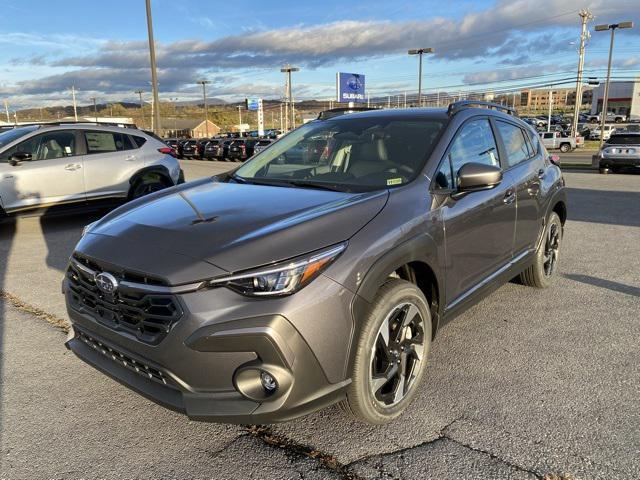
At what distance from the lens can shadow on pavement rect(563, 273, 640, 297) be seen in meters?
4.91

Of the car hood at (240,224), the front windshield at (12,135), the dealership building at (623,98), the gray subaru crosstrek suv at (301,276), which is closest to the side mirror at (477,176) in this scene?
the gray subaru crosstrek suv at (301,276)

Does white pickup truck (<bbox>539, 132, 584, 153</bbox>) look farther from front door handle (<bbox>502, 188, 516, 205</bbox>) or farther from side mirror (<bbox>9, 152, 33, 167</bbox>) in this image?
front door handle (<bbox>502, 188, 516, 205</bbox>)

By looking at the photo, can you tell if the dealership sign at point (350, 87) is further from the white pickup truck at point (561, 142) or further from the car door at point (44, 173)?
the car door at point (44, 173)

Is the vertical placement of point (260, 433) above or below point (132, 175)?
below

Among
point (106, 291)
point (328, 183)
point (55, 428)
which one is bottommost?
point (55, 428)

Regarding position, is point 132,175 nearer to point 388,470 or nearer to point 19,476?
point 19,476

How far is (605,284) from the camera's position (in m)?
5.13

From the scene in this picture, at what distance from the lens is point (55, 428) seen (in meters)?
2.78

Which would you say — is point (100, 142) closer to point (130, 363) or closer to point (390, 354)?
point (130, 363)

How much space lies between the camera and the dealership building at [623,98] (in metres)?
102

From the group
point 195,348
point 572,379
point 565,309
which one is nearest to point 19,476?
point 195,348

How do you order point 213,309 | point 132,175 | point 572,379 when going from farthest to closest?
point 132,175
point 572,379
point 213,309

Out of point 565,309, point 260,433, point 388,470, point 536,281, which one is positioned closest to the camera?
point 388,470

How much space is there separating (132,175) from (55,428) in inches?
260
